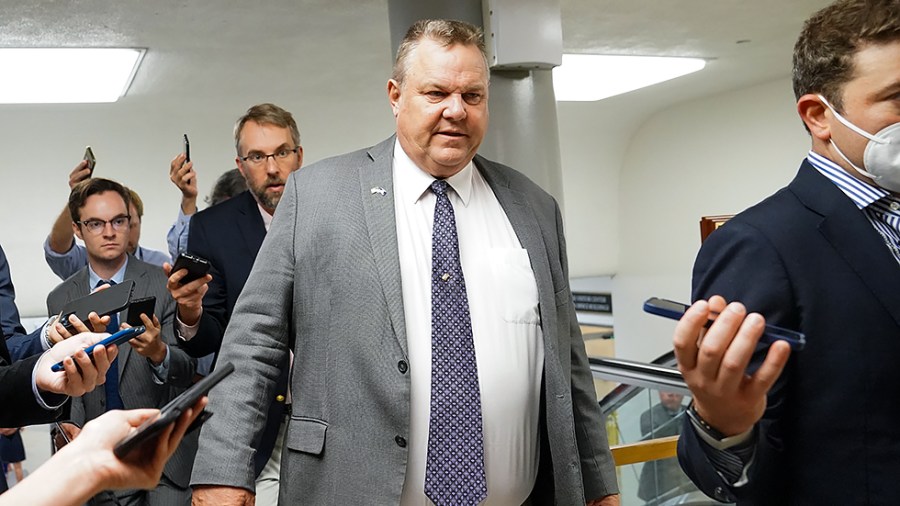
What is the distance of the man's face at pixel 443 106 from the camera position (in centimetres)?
254

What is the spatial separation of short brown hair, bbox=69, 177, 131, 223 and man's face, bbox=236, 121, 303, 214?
1.04 metres

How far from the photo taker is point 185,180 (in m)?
5.04

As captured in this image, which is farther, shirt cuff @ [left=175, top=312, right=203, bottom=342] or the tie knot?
shirt cuff @ [left=175, top=312, right=203, bottom=342]

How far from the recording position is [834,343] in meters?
1.76

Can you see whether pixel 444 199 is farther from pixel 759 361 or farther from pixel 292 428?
pixel 759 361

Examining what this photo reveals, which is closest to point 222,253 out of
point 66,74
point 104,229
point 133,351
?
point 133,351

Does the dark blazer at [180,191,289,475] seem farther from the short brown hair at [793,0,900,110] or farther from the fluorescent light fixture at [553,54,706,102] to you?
the fluorescent light fixture at [553,54,706,102]

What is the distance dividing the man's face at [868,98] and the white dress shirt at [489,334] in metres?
0.91

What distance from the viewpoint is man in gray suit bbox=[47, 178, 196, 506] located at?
365 cm

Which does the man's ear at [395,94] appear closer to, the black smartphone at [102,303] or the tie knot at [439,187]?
the tie knot at [439,187]

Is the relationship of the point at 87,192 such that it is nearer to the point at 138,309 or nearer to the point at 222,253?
the point at 138,309

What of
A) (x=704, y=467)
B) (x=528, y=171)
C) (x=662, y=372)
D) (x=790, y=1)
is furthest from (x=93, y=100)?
(x=704, y=467)

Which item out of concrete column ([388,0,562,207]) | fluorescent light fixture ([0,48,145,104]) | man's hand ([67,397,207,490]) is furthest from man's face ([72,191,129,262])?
fluorescent light fixture ([0,48,145,104])

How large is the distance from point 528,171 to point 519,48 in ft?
2.29
